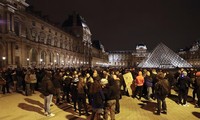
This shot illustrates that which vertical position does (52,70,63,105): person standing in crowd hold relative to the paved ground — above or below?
above

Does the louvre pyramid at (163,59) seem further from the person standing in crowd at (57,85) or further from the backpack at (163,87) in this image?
the backpack at (163,87)

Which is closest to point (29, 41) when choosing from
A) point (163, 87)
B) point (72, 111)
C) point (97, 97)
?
point (72, 111)

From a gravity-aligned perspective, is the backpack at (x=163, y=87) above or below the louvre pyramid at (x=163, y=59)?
below

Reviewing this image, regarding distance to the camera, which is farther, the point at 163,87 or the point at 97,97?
the point at 163,87

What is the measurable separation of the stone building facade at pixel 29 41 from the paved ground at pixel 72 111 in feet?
63.2

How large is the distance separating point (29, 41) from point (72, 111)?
28.7 m

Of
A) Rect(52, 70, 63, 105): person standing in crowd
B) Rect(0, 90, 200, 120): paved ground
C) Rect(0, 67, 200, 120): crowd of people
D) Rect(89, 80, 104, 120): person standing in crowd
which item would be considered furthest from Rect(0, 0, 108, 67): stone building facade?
Rect(89, 80, 104, 120): person standing in crowd

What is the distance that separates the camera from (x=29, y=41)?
34.4m

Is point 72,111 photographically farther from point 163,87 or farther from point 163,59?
point 163,59

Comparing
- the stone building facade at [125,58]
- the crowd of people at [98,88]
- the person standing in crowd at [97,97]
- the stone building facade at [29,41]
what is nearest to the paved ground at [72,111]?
the crowd of people at [98,88]

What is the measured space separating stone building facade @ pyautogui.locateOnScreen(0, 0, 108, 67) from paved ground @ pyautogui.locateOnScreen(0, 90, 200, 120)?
19251 mm

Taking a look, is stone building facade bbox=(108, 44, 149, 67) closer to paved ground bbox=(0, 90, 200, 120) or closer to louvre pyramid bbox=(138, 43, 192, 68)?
louvre pyramid bbox=(138, 43, 192, 68)

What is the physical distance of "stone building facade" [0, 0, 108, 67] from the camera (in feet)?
90.7

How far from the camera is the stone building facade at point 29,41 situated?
1088 inches
